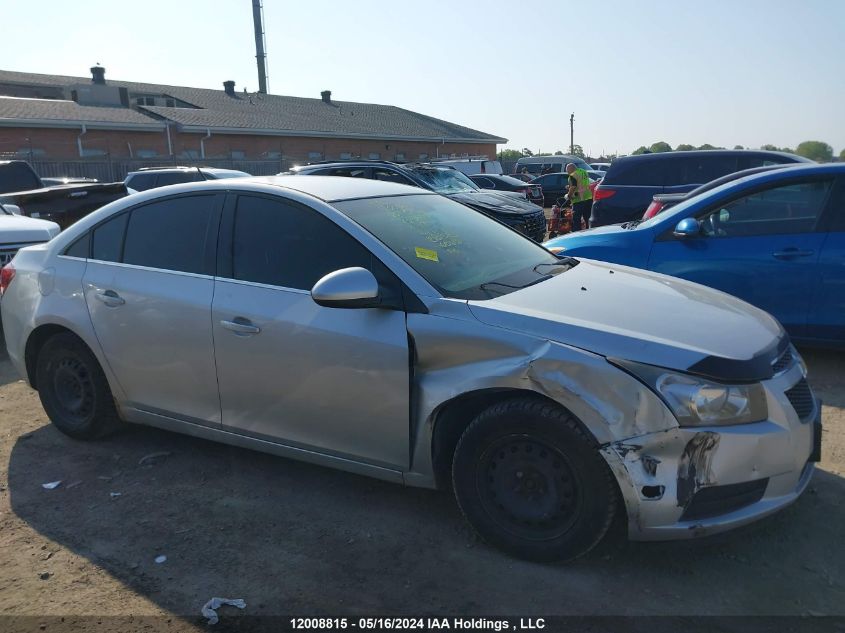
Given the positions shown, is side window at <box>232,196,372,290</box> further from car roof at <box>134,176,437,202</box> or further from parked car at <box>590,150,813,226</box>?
parked car at <box>590,150,813,226</box>

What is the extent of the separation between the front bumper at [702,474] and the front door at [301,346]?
1.06 metres

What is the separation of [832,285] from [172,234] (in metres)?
4.75

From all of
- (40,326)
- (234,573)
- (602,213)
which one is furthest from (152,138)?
(234,573)

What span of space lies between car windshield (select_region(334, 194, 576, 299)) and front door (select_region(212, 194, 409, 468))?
0.67 feet

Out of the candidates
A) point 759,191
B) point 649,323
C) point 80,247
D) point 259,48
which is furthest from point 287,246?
point 259,48

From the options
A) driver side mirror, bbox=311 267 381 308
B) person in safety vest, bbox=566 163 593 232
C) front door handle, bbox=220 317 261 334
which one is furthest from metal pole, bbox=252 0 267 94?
driver side mirror, bbox=311 267 381 308

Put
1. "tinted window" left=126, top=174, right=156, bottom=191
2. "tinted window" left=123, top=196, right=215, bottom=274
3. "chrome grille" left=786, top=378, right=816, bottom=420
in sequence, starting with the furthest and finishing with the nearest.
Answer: "tinted window" left=126, top=174, right=156, bottom=191 → "tinted window" left=123, top=196, right=215, bottom=274 → "chrome grille" left=786, top=378, right=816, bottom=420

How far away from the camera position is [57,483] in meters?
4.13

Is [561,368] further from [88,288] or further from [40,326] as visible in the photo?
[40,326]

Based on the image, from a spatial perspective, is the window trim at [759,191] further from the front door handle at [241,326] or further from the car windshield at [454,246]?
the front door handle at [241,326]

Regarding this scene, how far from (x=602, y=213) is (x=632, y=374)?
846cm

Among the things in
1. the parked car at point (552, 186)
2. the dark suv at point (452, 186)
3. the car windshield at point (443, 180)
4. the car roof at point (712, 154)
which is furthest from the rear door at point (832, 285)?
the parked car at point (552, 186)

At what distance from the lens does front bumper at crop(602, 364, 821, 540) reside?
279 centimetres

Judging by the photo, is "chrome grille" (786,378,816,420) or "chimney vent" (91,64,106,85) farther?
"chimney vent" (91,64,106,85)
